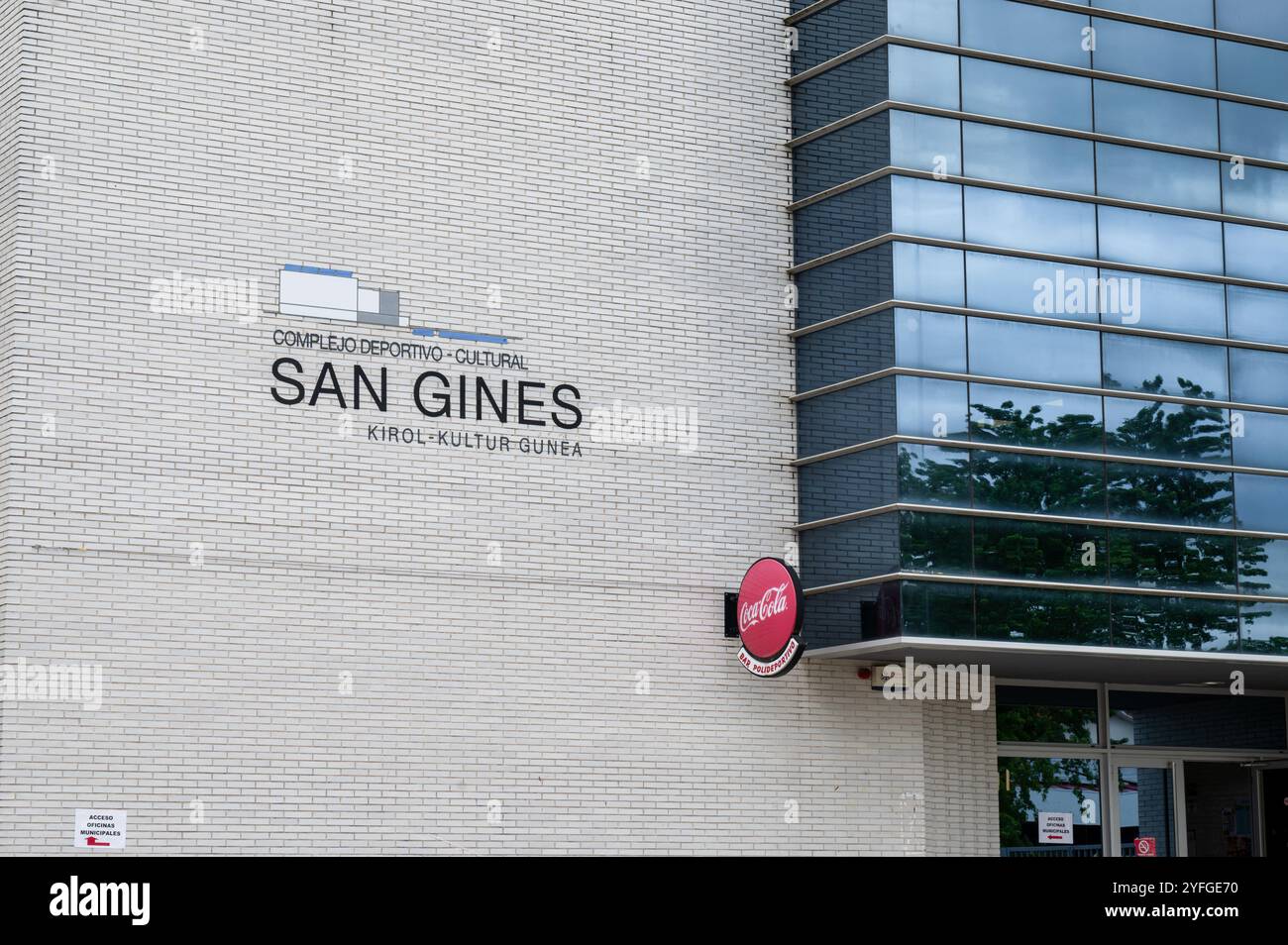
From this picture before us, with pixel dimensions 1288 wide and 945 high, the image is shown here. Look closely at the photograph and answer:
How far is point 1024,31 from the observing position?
804 inches

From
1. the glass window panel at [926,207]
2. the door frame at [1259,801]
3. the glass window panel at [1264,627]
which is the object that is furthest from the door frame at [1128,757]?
the glass window panel at [926,207]

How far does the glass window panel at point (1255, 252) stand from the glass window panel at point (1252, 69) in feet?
5.46

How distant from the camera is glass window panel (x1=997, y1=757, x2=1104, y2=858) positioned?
2117 centimetres

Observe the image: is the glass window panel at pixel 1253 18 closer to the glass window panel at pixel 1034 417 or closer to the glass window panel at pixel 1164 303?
the glass window panel at pixel 1164 303

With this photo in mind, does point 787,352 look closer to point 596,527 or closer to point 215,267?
point 596,527

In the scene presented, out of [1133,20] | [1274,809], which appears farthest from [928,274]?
[1274,809]

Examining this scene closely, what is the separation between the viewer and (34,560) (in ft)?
56.3

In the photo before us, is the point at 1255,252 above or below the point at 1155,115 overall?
below

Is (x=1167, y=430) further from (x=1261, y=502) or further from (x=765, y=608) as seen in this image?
Result: (x=765, y=608)

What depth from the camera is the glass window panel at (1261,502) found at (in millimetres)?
20359

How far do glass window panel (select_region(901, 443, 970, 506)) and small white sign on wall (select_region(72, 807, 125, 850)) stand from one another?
8578 millimetres

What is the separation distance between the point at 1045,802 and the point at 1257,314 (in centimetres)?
628
